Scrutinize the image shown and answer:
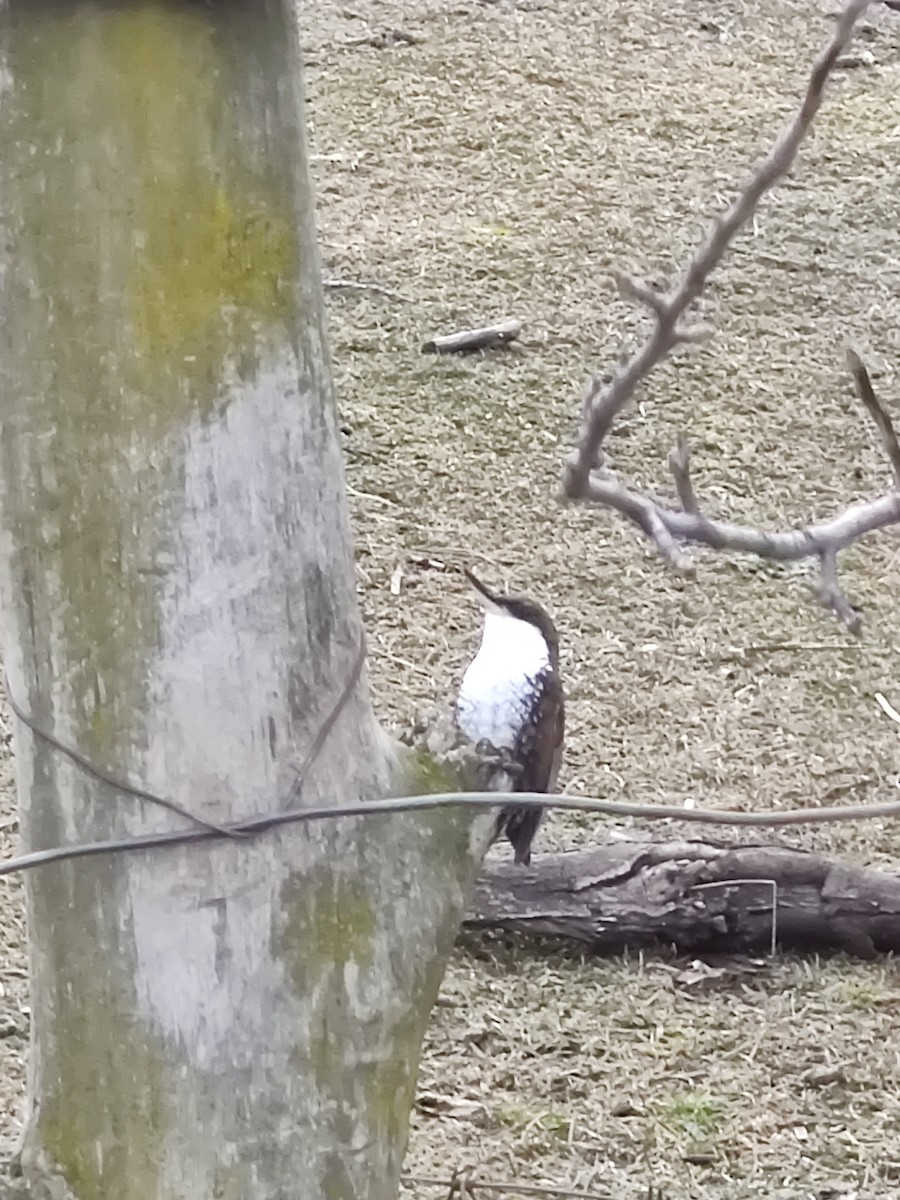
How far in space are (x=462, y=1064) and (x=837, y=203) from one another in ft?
9.76

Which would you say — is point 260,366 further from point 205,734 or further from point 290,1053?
point 290,1053

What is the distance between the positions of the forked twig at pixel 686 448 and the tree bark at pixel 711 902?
47.0 inches

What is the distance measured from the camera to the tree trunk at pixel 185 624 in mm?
1058

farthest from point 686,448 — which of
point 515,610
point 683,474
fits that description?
point 515,610

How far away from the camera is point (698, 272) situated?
0.83 meters

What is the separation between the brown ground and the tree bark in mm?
43

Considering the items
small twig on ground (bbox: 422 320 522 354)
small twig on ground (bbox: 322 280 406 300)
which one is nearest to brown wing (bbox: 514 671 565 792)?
small twig on ground (bbox: 422 320 522 354)

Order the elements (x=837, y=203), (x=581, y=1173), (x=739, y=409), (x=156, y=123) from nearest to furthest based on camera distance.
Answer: (x=156, y=123) → (x=581, y=1173) → (x=739, y=409) → (x=837, y=203)

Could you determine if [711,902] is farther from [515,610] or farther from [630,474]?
[630,474]

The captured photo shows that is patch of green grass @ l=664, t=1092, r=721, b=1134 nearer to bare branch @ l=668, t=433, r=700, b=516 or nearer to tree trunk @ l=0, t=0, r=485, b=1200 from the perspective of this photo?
tree trunk @ l=0, t=0, r=485, b=1200

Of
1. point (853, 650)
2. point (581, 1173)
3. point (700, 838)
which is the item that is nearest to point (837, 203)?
point (853, 650)

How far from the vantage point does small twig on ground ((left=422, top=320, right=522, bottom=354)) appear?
12.3ft

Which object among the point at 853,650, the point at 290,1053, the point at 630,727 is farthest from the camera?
the point at 853,650

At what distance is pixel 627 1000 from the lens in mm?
2088
